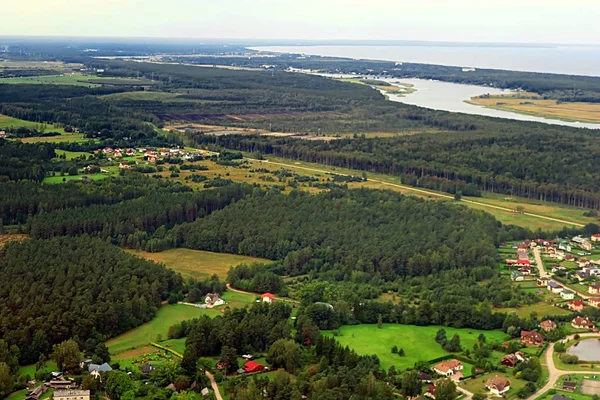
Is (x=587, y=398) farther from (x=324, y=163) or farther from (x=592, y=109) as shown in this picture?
(x=592, y=109)

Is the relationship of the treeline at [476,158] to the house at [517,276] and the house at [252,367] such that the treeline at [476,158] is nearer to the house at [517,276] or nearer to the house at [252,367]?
the house at [517,276]

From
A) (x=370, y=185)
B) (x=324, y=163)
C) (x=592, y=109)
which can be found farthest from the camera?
(x=592, y=109)

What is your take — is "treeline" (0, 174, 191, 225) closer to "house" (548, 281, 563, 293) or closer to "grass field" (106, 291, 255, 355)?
"grass field" (106, 291, 255, 355)

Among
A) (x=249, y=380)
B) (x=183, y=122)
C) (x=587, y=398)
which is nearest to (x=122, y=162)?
(x=183, y=122)

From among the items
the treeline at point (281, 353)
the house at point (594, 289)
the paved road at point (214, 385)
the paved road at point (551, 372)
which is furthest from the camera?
the house at point (594, 289)

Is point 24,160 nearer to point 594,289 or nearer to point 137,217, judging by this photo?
point 137,217

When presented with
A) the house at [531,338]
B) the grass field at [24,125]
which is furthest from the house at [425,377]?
the grass field at [24,125]

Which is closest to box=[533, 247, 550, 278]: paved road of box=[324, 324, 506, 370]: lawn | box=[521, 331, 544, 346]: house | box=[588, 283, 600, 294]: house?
box=[588, 283, 600, 294]: house
